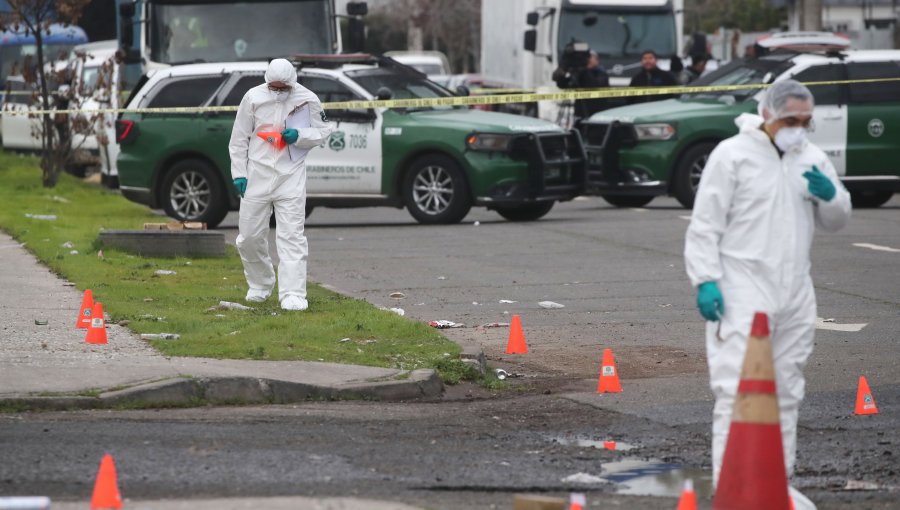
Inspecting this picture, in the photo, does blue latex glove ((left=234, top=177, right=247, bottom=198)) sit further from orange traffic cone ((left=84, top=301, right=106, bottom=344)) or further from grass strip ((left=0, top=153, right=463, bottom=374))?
orange traffic cone ((left=84, top=301, right=106, bottom=344))

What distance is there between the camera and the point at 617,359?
34.2 feet

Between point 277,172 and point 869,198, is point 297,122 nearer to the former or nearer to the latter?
point 277,172

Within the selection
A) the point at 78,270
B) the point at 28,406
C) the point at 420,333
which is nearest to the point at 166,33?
the point at 78,270

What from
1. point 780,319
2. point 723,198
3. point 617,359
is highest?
point 723,198

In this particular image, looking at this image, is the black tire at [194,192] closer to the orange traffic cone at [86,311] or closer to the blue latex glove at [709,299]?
the orange traffic cone at [86,311]

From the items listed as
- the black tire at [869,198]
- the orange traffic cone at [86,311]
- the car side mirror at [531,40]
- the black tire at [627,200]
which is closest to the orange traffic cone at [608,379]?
the orange traffic cone at [86,311]

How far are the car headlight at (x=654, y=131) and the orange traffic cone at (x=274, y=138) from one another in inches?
378

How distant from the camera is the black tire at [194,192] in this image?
19.8 meters

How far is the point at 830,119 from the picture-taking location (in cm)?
2105

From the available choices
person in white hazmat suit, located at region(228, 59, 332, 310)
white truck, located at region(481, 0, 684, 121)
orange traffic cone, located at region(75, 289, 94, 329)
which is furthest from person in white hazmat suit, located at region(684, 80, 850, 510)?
white truck, located at region(481, 0, 684, 121)

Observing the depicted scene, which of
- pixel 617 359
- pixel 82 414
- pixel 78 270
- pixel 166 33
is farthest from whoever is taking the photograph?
pixel 166 33

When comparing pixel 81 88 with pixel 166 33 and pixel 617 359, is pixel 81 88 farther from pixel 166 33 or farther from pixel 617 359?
pixel 617 359

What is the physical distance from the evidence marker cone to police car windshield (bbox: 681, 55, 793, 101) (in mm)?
15408

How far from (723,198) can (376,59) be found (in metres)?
14.2
